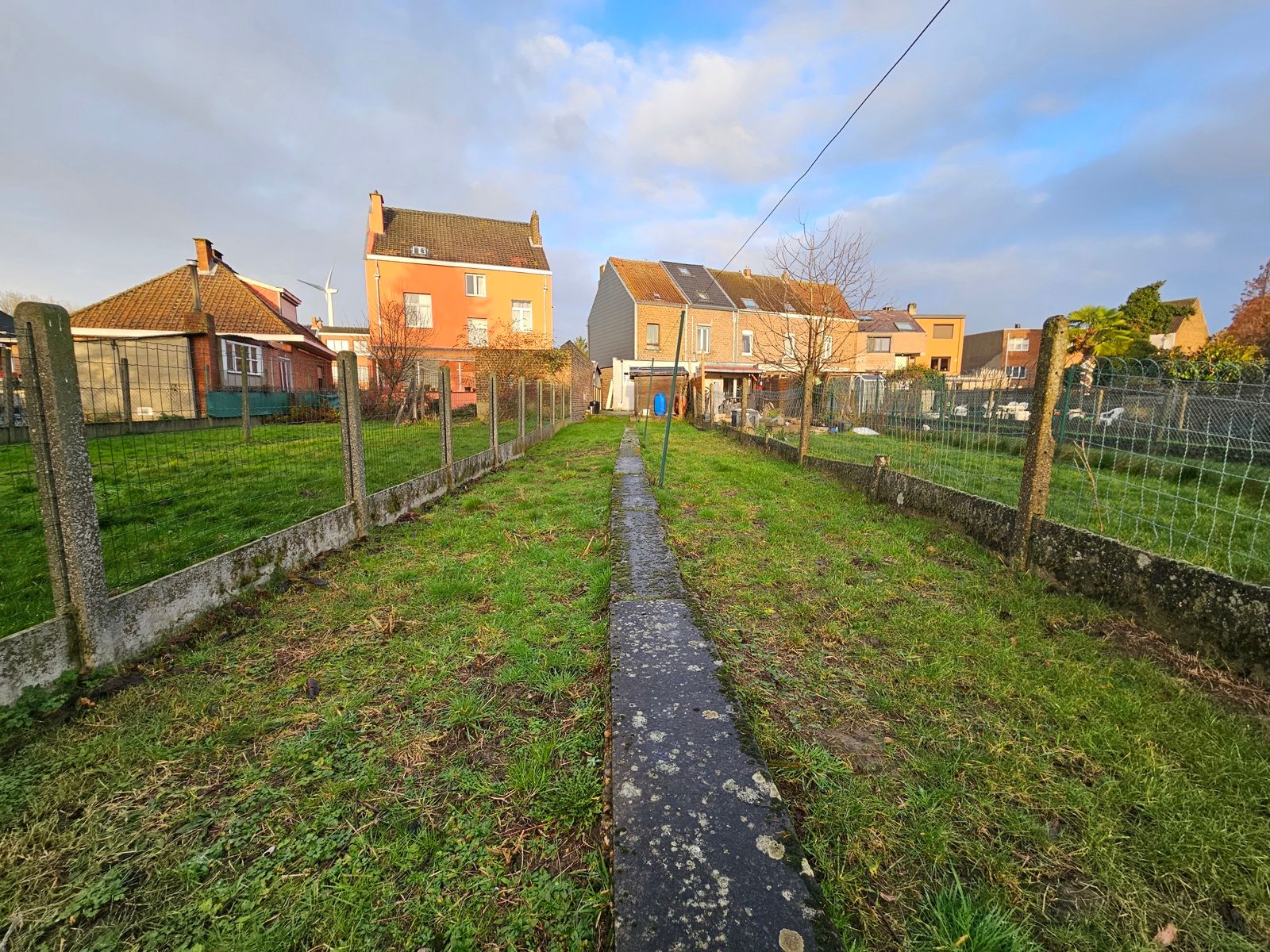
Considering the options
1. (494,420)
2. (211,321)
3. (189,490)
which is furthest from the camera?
(211,321)

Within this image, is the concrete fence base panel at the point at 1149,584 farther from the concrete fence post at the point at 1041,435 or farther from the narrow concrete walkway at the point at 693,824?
the narrow concrete walkway at the point at 693,824

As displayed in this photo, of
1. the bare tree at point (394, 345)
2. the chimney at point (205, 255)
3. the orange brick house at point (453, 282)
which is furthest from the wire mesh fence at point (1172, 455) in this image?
the chimney at point (205, 255)

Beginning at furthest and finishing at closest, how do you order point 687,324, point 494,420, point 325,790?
point 687,324
point 494,420
point 325,790

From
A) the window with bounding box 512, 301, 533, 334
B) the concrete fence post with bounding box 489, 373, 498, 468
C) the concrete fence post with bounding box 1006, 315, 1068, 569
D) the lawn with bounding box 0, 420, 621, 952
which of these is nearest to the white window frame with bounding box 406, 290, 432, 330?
the window with bounding box 512, 301, 533, 334

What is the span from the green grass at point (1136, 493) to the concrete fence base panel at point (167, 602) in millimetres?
5555

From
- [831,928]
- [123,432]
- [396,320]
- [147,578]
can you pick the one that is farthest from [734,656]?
[396,320]

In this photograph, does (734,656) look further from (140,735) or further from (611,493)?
(611,493)

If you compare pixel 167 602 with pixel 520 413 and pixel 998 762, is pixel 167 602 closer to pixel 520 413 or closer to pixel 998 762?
pixel 998 762

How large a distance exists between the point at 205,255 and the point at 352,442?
25.4 meters

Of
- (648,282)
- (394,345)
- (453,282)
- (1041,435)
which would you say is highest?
(648,282)

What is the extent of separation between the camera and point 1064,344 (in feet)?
11.6

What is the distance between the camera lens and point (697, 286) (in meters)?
30.2

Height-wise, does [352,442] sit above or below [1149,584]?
above

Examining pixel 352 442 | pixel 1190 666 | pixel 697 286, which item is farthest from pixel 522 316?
pixel 1190 666
